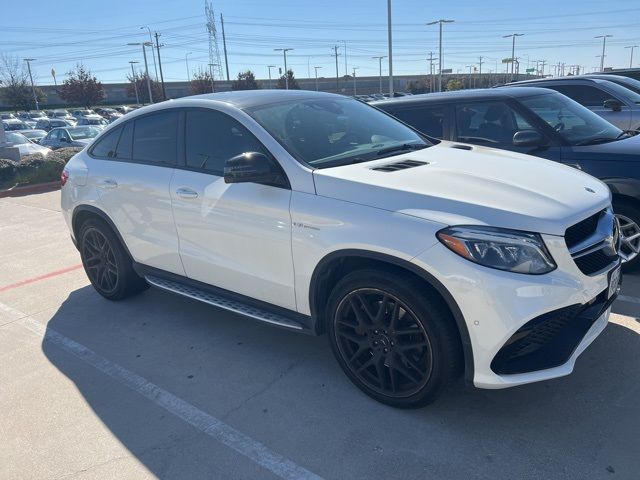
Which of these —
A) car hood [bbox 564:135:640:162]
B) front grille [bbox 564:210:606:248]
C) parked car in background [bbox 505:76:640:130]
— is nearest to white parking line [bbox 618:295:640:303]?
car hood [bbox 564:135:640:162]

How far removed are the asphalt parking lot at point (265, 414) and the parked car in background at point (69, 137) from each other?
1546cm

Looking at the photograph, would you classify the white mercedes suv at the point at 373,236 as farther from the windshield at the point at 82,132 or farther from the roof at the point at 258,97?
the windshield at the point at 82,132

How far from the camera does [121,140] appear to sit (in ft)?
15.5

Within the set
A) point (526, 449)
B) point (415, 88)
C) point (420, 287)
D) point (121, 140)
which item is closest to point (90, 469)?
point (420, 287)

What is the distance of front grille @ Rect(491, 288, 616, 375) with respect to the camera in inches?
102

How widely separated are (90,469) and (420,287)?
1.99 meters

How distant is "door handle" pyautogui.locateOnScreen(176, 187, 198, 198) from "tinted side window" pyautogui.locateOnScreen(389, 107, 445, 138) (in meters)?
2.90

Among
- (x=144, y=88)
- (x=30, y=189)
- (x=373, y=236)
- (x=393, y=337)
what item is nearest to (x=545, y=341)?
(x=393, y=337)

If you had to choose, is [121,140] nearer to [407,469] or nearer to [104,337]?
[104,337]

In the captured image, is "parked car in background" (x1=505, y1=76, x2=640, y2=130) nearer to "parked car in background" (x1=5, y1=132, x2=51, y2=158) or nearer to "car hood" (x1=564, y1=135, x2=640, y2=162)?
"car hood" (x1=564, y1=135, x2=640, y2=162)

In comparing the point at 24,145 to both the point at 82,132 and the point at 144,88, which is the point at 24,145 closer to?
the point at 82,132

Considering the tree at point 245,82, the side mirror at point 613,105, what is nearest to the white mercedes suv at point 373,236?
the side mirror at point 613,105

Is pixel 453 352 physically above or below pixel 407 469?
above

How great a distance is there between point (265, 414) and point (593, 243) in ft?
6.87
